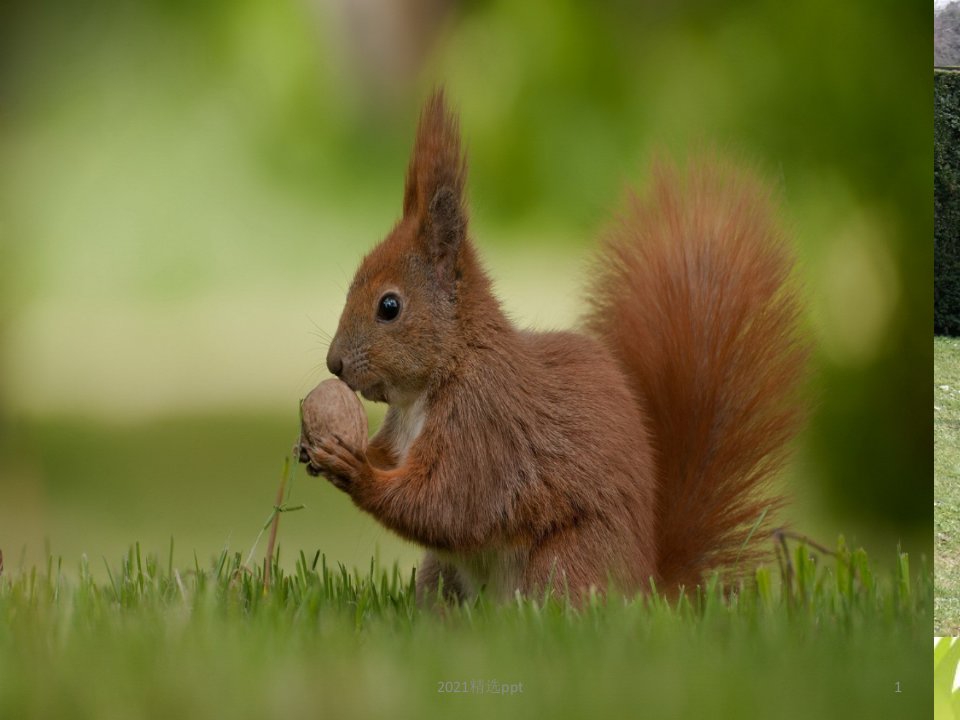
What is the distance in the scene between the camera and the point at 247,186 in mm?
1571

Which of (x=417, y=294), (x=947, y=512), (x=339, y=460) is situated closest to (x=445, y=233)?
(x=417, y=294)

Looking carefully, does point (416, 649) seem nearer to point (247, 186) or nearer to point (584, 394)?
point (584, 394)

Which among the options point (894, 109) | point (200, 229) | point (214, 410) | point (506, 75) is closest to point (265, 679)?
point (214, 410)

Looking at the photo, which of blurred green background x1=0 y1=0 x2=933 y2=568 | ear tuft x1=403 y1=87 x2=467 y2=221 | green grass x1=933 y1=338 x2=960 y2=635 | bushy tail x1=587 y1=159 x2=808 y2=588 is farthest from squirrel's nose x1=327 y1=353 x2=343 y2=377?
green grass x1=933 y1=338 x2=960 y2=635

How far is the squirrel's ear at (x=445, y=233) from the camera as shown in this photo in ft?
4.83

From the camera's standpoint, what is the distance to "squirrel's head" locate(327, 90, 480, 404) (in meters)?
1.47

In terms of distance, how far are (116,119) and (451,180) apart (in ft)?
1.56

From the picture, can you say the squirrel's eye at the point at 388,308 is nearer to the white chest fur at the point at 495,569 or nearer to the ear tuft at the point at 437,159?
the ear tuft at the point at 437,159

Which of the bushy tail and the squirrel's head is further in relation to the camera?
the bushy tail

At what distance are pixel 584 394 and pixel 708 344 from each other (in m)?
0.26

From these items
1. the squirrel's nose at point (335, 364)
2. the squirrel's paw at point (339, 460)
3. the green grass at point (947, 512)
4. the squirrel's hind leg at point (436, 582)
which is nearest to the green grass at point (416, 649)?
the squirrel's hind leg at point (436, 582)

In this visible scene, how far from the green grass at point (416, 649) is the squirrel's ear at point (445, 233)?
1.44 ft

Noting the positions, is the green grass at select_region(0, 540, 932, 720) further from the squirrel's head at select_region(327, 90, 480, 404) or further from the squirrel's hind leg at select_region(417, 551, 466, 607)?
the squirrel's head at select_region(327, 90, 480, 404)

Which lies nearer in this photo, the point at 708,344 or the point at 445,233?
the point at 445,233
